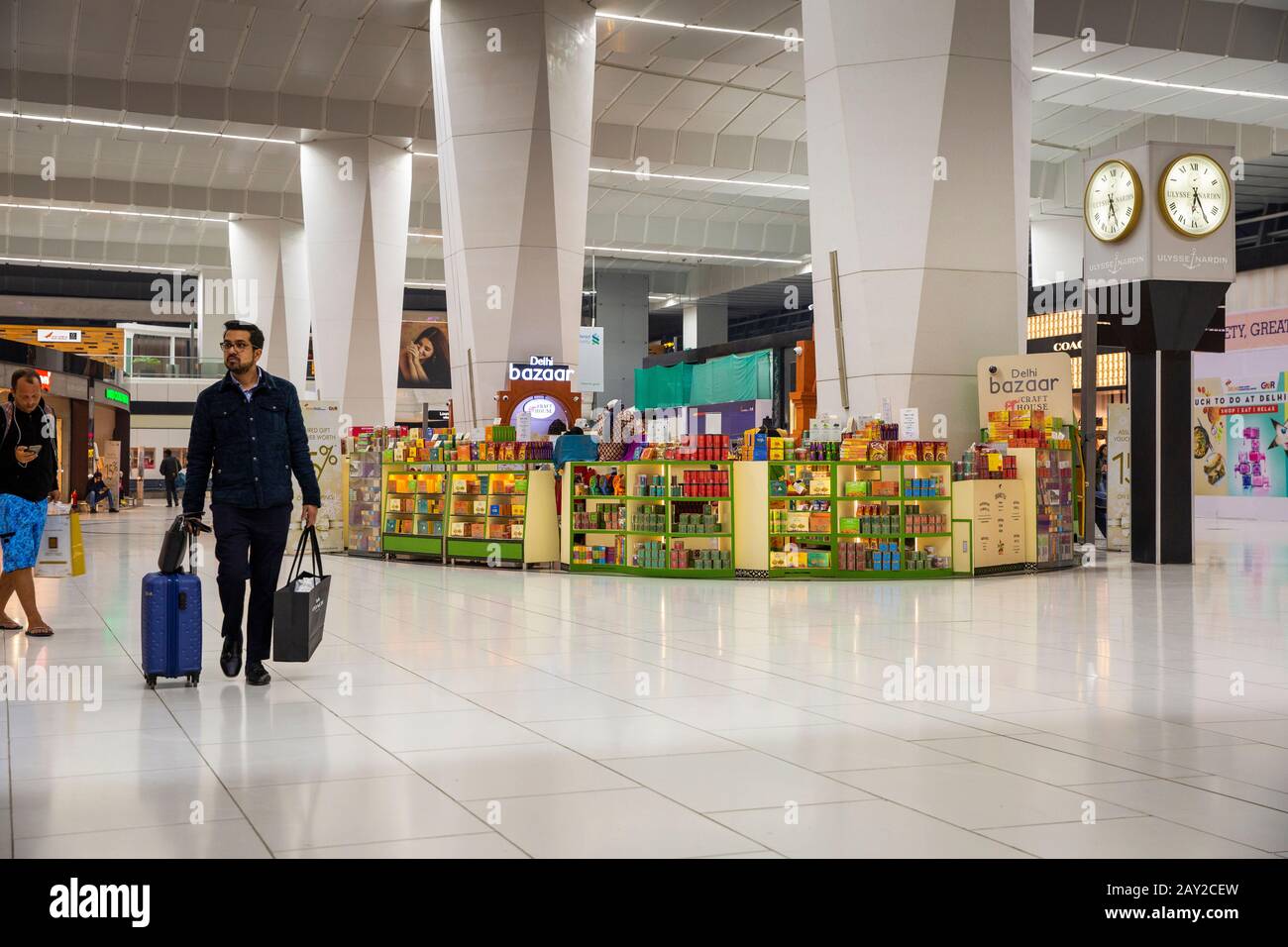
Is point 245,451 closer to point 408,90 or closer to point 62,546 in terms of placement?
point 62,546

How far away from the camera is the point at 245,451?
18.2 ft

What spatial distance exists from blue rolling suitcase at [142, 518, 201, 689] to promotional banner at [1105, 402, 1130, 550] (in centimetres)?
1306

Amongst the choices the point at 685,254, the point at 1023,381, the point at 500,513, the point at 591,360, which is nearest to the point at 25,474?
the point at 500,513

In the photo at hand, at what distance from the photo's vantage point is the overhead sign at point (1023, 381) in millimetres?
11961

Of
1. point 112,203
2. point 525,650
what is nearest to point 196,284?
point 112,203

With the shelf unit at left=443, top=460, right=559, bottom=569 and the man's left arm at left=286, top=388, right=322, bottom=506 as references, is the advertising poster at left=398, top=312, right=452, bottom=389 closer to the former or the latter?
the shelf unit at left=443, top=460, right=559, bottom=569

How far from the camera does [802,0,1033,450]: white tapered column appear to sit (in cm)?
1173

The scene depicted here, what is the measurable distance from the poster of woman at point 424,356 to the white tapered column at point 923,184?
33.5m

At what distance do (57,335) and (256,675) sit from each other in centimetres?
4182

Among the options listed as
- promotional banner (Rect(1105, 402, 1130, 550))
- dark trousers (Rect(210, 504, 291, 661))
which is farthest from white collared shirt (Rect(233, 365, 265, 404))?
promotional banner (Rect(1105, 402, 1130, 550))

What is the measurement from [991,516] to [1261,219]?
60.2 feet

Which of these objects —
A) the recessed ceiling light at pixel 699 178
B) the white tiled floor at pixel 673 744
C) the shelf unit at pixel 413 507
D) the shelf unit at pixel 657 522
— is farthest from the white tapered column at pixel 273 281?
the white tiled floor at pixel 673 744

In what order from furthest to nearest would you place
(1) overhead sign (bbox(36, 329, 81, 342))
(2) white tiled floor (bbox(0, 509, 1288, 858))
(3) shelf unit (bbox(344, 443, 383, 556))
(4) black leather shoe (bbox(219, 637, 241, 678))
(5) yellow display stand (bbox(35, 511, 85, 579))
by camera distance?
(1) overhead sign (bbox(36, 329, 81, 342)) < (3) shelf unit (bbox(344, 443, 383, 556)) < (5) yellow display stand (bbox(35, 511, 85, 579)) < (4) black leather shoe (bbox(219, 637, 241, 678)) < (2) white tiled floor (bbox(0, 509, 1288, 858))
